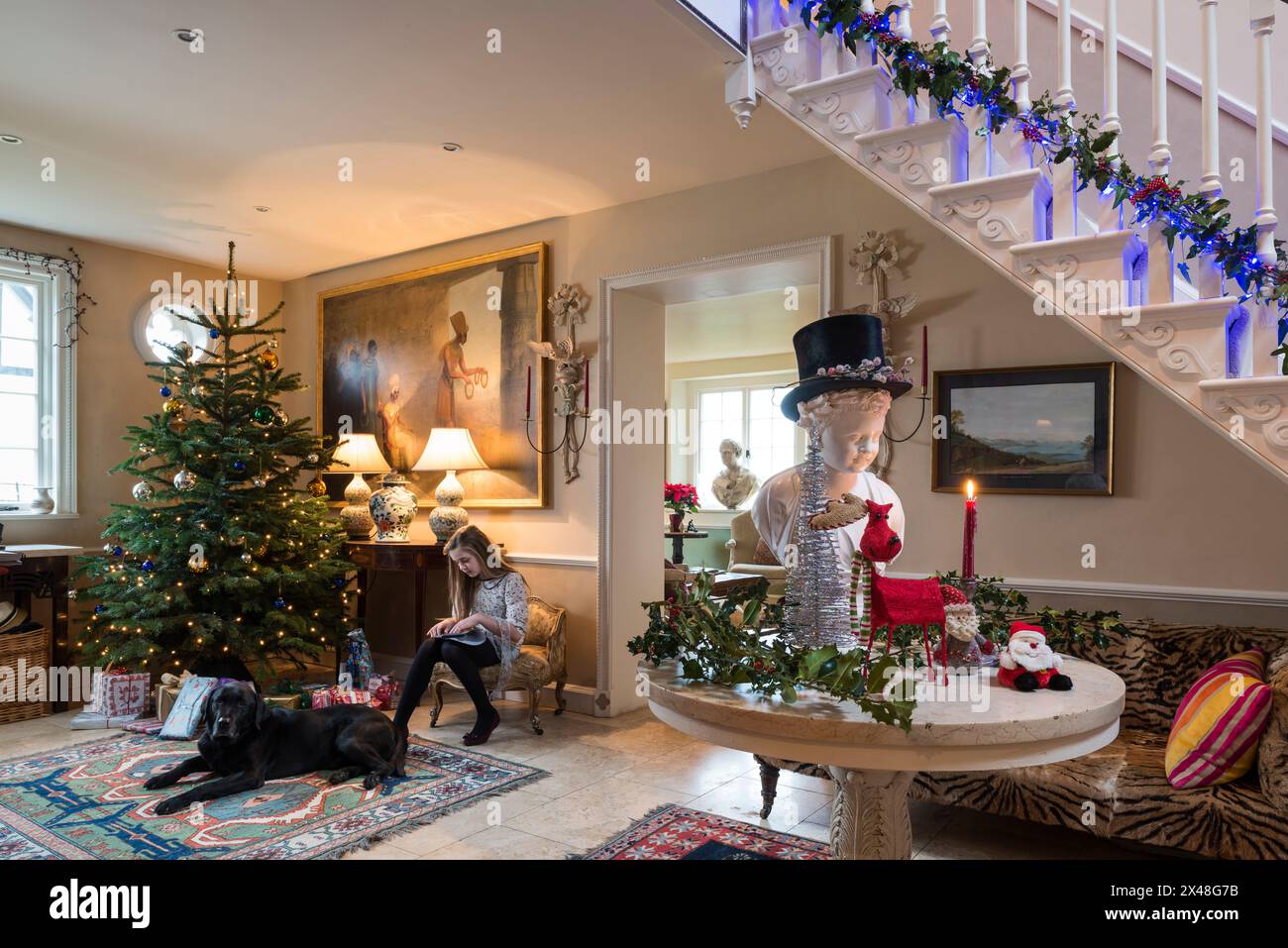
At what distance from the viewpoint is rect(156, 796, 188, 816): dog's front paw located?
10.7 ft

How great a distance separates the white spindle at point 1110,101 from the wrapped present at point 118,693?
5.00 metres

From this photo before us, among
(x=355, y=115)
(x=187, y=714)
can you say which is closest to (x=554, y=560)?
(x=187, y=714)

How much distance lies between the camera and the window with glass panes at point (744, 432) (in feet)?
32.8

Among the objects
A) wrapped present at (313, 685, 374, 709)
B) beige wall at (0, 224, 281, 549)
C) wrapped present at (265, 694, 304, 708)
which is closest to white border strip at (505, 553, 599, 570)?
wrapped present at (313, 685, 374, 709)

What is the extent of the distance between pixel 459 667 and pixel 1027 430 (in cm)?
287

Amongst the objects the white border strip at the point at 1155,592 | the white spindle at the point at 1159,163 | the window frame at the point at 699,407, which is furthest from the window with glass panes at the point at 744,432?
the white spindle at the point at 1159,163

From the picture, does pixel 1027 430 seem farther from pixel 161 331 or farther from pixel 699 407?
pixel 699 407

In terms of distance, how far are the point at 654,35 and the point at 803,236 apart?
1.41 meters

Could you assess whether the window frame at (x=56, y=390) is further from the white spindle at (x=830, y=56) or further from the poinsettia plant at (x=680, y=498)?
the white spindle at (x=830, y=56)

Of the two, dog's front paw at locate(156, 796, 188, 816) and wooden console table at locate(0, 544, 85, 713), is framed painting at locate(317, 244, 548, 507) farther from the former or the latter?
dog's front paw at locate(156, 796, 188, 816)

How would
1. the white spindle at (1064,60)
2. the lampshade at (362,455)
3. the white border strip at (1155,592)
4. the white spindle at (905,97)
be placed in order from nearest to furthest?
the white spindle at (1064,60) → the white spindle at (905,97) → the white border strip at (1155,592) → the lampshade at (362,455)

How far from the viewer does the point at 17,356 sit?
5.40 metres
